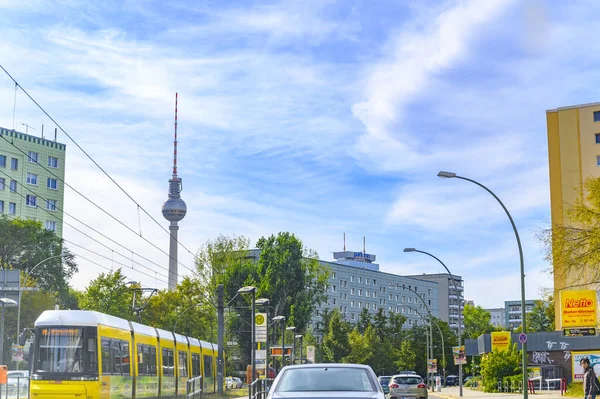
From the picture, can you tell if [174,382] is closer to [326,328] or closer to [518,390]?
[518,390]

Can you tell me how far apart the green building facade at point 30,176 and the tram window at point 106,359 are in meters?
79.5

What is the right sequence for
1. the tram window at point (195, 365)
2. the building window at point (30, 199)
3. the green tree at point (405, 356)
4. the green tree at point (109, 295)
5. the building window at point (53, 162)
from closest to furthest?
the tram window at point (195, 365)
the green tree at point (109, 295)
the building window at point (30, 199)
the building window at point (53, 162)
the green tree at point (405, 356)

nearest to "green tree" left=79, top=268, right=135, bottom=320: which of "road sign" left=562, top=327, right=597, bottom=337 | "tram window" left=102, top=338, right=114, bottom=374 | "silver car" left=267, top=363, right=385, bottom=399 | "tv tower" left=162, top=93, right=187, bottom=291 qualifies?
"road sign" left=562, top=327, right=597, bottom=337

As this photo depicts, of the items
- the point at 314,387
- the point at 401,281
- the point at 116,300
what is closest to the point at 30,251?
the point at 116,300

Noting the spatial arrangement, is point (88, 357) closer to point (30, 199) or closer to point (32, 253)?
point (32, 253)

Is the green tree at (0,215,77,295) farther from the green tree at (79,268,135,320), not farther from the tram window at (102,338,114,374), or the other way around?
the tram window at (102,338,114,374)

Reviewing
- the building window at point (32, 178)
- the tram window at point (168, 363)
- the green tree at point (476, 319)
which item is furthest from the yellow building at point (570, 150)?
the green tree at point (476, 319)

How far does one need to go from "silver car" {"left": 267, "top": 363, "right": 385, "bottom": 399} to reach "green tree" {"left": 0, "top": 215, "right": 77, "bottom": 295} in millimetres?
68982

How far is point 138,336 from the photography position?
30.9 m

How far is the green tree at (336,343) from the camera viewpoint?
98375mm

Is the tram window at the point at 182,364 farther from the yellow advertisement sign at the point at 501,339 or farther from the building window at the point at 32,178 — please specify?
the building window at the point at 32,178

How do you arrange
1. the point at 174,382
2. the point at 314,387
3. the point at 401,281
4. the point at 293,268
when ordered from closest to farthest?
the point at 314,387
the point at 174,382
the point at 293,268
the point at 401,281

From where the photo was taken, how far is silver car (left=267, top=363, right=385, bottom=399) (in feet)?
35.1

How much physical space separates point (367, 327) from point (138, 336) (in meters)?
82.5
